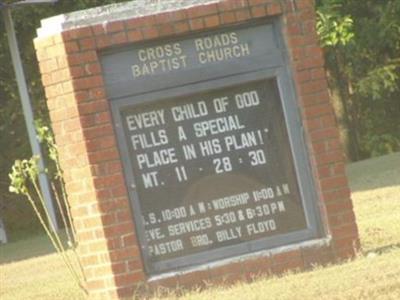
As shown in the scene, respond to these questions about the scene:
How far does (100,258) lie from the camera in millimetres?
12062

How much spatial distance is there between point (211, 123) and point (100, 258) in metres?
1.35

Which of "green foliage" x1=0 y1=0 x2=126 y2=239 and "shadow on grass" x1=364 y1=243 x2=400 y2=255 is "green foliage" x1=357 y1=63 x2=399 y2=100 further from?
"shadow on grass" x1=364 y1=243 x2=400 y2=255

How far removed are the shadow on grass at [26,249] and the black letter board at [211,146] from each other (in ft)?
38.5

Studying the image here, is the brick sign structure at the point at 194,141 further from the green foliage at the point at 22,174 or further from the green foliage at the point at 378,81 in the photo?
the green foliage at the point at 378,81

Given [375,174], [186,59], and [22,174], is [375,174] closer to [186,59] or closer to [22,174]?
[22,174]

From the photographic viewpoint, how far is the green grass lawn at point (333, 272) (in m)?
10.7

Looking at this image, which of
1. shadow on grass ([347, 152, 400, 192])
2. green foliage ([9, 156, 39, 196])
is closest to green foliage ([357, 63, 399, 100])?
shadow on grass ([347, 152, 400, 192])

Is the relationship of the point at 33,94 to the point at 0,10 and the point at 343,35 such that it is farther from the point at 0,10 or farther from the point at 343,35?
the point at 343,35

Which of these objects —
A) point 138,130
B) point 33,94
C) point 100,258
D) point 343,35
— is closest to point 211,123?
point 138,130

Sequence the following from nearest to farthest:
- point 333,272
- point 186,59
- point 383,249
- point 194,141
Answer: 1. point 333,272
2. point 186,59
3. point 194,141
4. point 383,249

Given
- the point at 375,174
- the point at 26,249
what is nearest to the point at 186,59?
the point at 26,249

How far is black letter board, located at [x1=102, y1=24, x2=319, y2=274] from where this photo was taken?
1212 centimetres

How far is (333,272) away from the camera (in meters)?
11.8

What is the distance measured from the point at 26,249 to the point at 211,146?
14.9 m
